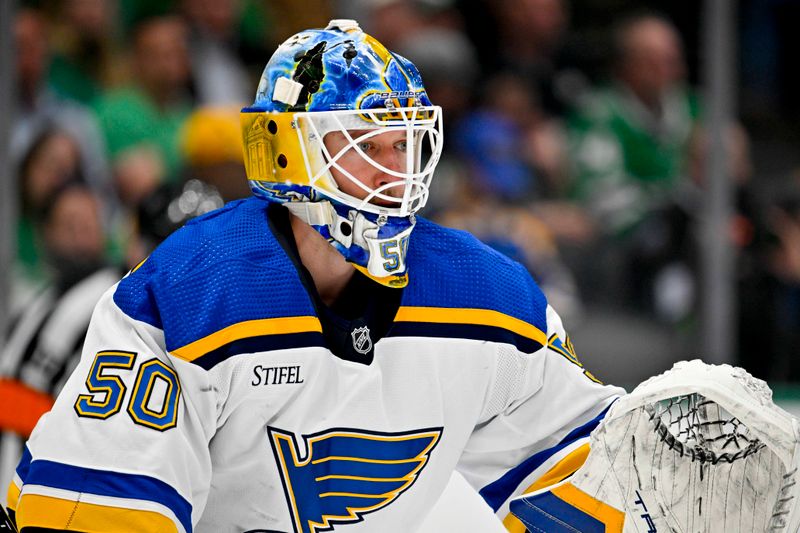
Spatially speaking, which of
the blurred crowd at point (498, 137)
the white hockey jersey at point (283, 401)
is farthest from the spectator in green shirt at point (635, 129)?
the white hockey jersey at point (283, 401)

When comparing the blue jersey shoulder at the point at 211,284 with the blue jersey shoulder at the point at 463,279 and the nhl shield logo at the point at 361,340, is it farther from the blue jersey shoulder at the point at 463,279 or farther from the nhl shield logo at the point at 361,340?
the blue jersey shoulder at the point at 463,279

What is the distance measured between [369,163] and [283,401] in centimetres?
39

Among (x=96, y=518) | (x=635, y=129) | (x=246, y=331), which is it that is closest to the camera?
(x=96, y=518)

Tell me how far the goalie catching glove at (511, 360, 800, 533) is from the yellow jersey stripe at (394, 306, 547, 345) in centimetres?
20

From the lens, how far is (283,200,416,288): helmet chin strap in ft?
6.77

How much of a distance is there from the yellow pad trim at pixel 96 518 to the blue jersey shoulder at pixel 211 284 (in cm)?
24

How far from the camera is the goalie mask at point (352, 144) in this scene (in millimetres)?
2066

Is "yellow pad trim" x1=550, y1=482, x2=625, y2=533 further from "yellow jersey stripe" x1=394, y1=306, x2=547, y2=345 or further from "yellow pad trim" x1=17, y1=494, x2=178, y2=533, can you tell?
"yellow pad trim" x1=17, y1=494, x2=178, y2=533

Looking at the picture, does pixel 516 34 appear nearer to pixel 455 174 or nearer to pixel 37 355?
pixel 455 174

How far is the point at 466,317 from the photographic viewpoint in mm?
2143

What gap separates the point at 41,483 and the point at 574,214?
3.10m

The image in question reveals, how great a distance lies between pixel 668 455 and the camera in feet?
6.88

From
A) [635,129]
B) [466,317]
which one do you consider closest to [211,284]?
[466,317]

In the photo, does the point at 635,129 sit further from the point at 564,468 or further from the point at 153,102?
the point at 564,468
